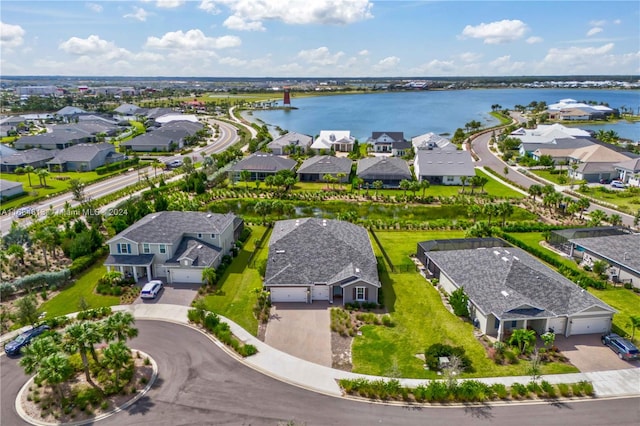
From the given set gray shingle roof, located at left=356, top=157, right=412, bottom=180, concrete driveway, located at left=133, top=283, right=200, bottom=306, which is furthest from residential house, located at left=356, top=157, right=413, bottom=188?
concrete driveway, located at left=133, top=283, right=200, bottom=306

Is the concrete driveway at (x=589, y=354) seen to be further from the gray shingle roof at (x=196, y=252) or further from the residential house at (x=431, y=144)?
the residential house at (x=431, y=144)

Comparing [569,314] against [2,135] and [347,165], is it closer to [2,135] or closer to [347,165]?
[347,165]

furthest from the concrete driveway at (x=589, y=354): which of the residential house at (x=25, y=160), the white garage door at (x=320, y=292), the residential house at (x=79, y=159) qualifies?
the residential house at (x=25, y=160)

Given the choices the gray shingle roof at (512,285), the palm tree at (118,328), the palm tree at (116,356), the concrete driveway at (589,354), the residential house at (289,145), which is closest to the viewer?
the palm tree at (116,356)

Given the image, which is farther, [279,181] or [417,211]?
[279,181]

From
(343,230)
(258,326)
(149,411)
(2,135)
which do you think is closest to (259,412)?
(149,411)

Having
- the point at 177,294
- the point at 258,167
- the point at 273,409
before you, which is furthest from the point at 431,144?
the point at 273,409

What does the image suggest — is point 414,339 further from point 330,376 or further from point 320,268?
point 320,268
